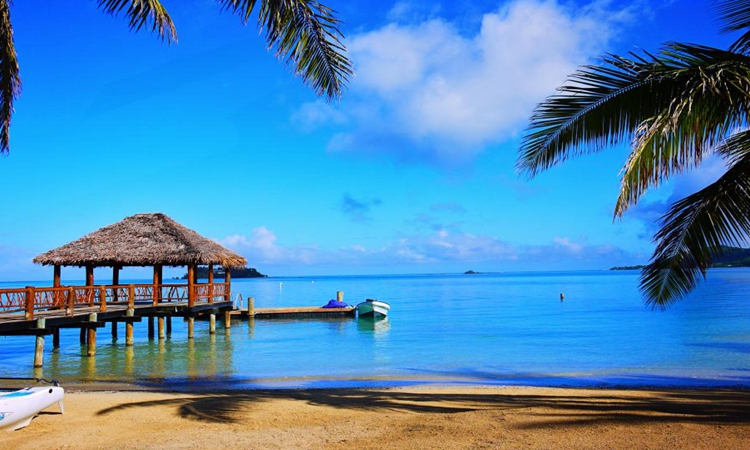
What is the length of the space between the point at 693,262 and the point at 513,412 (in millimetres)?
3250

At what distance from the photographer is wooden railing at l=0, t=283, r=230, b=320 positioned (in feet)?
51.3

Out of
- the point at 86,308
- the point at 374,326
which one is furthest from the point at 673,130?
the point at 374,326

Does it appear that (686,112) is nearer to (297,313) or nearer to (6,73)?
(6,73)

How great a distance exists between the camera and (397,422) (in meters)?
7.83

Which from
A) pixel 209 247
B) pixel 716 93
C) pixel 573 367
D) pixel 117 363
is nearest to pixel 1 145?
pixel 716 93

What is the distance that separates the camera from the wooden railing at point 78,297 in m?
15.6

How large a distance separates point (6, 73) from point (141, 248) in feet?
52.8

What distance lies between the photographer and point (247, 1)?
611 centimetres

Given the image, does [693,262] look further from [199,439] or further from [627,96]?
[199,439]

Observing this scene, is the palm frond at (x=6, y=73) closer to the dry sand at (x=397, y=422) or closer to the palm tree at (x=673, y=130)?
the dry sand at (x=397, y=422)

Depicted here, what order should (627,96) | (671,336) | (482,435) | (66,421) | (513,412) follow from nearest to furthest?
1. (627,96)
2. (482,435)
3. (513,412)
4. (66,421)
5. (671,336)

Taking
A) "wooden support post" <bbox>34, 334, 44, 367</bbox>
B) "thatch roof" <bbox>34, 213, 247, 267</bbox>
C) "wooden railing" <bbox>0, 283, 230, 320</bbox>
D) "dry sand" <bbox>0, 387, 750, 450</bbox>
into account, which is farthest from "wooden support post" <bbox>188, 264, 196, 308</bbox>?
"dry sand" <bbox>0, 387, 750, 450</bbox>

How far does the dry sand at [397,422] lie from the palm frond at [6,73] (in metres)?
4.12

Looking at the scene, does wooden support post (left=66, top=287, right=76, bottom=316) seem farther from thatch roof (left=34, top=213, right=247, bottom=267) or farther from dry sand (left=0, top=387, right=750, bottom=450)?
dry sand (left=0, top=387, right=750, bottom=450)
